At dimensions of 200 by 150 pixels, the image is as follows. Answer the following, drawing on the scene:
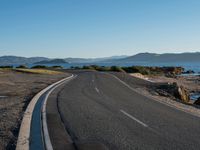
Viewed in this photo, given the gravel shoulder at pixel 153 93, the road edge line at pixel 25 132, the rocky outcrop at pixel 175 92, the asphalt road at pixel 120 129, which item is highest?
the road edge line at pixel 25 132

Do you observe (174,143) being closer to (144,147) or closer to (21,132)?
(144,147)

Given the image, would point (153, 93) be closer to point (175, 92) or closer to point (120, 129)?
point (175, 92)

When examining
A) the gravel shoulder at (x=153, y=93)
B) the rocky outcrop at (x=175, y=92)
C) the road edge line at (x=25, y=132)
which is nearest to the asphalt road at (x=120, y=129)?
the road edge line at (x=25, y=132)

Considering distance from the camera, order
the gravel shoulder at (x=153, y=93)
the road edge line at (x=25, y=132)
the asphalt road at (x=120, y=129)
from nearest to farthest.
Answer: the road edge line at (x=25, y=132)
the asphalt road at (x=120, y=129)
the gravel shoulder at (x=153, y=93)

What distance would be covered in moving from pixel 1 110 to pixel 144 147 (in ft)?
22.8

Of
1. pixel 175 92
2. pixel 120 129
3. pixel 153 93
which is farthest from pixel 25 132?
pixel 175 92

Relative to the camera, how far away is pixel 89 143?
327 inches

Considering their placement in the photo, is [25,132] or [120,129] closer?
[25,132]

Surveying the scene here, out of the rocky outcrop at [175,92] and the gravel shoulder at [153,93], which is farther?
the rocky outcrop at [175,92]

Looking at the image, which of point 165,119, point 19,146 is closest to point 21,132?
point 19,146

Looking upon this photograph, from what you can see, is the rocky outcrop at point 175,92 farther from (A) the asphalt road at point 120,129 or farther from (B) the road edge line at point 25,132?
(B) the road edge line at point 25,132

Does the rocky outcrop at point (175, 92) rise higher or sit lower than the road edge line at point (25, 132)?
lower

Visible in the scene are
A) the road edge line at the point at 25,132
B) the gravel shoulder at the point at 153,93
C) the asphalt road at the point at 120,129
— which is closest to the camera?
the road edge line at the point at 25,132

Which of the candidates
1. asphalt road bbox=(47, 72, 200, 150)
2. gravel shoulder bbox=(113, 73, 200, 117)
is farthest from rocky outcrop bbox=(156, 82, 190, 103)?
asphalt road bbox=(47, 72, 200, 150)
